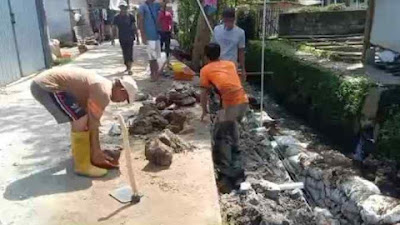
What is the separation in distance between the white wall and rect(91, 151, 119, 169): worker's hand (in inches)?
272

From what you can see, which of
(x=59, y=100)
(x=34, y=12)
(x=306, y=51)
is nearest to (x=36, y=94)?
(x=59, y=100)

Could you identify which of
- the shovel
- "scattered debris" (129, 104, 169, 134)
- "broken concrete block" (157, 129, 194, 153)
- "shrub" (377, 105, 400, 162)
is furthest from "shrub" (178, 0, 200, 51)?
the shovel

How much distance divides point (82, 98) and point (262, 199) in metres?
2.26

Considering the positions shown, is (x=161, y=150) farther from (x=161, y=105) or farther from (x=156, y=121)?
(x=161, y=105)

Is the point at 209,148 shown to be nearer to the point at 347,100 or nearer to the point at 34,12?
the point at 347,100

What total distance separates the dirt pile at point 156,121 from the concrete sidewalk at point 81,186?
0.31m

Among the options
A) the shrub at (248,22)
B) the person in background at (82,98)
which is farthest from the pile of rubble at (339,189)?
the shrub at (248,22)

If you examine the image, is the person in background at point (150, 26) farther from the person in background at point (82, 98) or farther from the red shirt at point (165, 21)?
the person in background at point (82, 98)

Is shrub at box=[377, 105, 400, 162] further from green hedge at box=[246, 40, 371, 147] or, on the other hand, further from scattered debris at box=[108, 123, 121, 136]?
scattered debris at box=[108, 123, 121, 136]

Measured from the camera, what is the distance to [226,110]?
5531 millimetres

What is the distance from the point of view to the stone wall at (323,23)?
15977mm

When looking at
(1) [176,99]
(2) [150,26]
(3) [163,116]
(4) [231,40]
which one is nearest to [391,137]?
(4) [231,40]

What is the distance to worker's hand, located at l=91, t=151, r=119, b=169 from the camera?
469 cm

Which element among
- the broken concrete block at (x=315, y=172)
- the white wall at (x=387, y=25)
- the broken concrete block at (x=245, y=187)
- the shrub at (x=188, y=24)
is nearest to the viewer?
the broken concrete block at (x=245, y=187)
